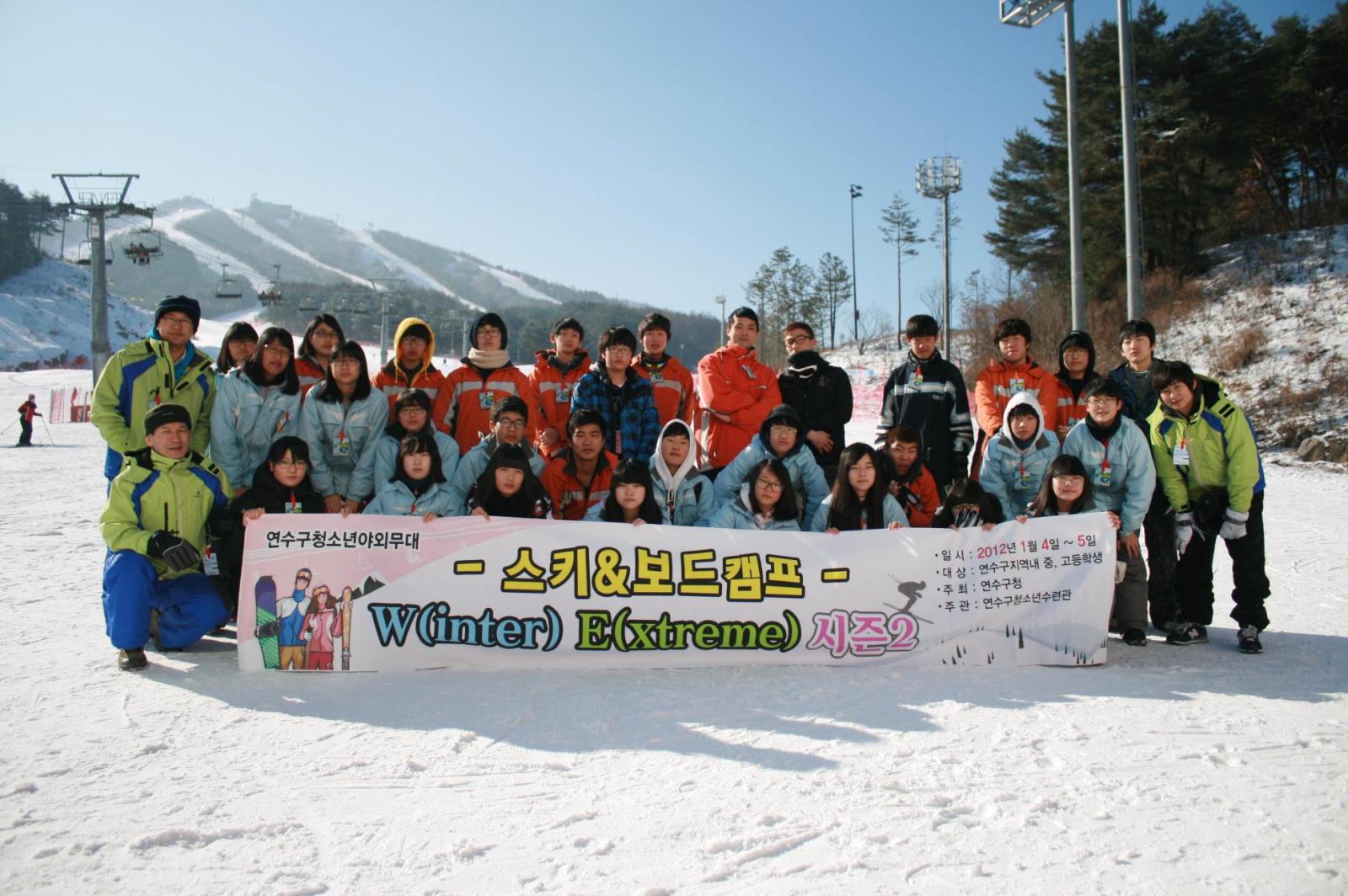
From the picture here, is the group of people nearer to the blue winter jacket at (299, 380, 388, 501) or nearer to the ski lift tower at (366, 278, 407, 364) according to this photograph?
the blue winter jacket at (299, 380, 388, 501)

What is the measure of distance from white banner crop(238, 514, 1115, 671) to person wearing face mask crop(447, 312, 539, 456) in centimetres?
151

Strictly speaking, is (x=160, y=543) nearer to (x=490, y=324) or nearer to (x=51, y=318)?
(x=490, y=324)

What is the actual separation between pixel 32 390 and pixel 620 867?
40980 mm

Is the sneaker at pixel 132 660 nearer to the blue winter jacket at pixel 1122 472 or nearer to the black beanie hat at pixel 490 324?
the black beanie hat at pixel 490 324

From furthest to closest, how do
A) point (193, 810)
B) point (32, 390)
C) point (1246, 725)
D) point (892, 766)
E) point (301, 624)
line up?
point (32, 390) < point (301, 624) < point (1246, 725) < point (892, 766) < point (193, 810)

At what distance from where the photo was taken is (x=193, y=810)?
2.73 metres

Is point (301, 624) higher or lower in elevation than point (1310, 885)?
higher

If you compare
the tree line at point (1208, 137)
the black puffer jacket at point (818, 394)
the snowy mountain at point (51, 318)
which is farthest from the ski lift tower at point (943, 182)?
the snowy mountain at point (51, 318)

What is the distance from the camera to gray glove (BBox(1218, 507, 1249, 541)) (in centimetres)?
470

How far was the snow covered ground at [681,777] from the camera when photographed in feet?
7.77

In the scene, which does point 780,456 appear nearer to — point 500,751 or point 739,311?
point 739,311

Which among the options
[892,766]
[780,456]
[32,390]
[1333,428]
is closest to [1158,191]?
[1333,428]

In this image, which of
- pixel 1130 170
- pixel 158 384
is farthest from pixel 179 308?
pixel 1130 170

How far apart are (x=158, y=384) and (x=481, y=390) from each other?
80.9 inches
